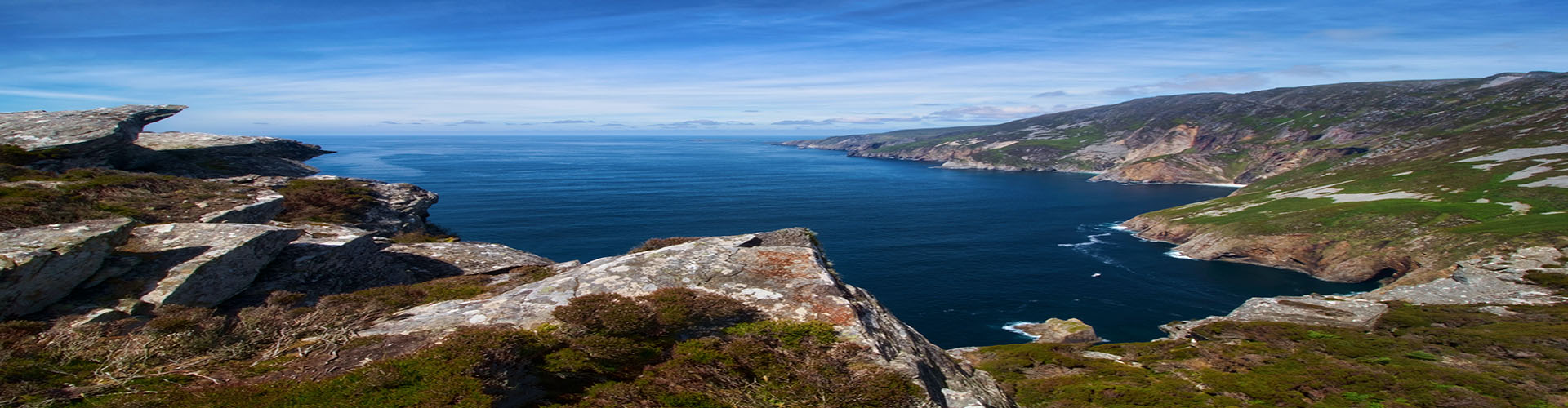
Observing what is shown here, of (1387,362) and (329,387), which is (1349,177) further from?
(329,387)

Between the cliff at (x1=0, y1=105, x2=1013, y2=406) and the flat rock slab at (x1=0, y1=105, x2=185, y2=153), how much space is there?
1122 centimetres

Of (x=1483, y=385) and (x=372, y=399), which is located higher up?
(x=372, y=399)

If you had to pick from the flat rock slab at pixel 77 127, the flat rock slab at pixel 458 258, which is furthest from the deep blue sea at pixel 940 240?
the flat rock slab at pixel 77 127

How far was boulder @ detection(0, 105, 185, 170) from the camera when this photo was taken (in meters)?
27.7

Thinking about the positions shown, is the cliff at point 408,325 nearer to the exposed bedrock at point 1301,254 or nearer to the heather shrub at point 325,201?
the heather shrub at point 325,201

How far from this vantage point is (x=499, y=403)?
29.9ft

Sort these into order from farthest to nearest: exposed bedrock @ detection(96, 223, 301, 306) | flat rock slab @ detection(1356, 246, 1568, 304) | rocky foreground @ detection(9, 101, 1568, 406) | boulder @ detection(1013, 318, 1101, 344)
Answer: boulder @ detection(1013, 318, 1101, 344)
flat rock slab @ detection(1356, 246, 1568, 304)
exposed bedrock @ detection(96, 223, 301, 306)
rocky foreground @ detection(9, 101, 1568, 406)

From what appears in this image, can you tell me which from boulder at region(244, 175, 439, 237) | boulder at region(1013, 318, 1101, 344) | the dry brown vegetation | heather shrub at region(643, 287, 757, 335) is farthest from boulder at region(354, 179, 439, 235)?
boulder at region(1013, 318, 1101, 344)

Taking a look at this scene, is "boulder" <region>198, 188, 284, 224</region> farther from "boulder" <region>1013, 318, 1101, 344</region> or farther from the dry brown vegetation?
"boulder" <region>1013, 318, 1101, 344</region>

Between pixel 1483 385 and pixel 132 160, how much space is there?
6455 centimetres

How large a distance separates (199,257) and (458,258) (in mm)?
7298

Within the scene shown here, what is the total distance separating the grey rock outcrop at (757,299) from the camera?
11.8 metres

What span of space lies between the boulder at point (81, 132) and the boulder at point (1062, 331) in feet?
223

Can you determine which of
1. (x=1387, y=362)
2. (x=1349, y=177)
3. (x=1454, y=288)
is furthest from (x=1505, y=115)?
(x=1387, y=362)
